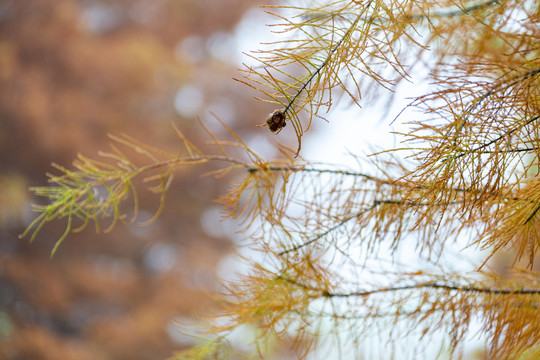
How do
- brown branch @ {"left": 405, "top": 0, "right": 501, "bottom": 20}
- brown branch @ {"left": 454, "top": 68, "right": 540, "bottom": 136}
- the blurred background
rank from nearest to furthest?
brown branch @ {"left": 454, "top": 68, "right": 540, "bottom": 136} < brown branch @ {"left": 405, "top": 0, "right": 501, "bottom": 20} < the blurred background

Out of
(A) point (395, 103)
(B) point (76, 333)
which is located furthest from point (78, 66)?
(A) point (395, 103)

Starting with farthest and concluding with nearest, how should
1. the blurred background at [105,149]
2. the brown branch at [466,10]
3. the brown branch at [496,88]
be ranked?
the blurred background at [105,149] < the brown branch at [466,10] < the brown branch at [496,88]

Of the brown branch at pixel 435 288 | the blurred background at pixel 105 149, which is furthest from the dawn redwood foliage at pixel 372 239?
the blurred background at pixel 105 149

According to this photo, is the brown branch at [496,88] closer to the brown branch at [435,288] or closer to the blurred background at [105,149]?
the brown branch at [435,288]

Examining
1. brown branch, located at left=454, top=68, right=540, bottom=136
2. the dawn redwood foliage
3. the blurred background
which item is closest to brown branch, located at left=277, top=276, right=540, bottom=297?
the dawn redwood foliage

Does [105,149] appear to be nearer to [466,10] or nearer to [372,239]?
[372,239]

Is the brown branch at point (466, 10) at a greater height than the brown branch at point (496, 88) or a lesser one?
greater

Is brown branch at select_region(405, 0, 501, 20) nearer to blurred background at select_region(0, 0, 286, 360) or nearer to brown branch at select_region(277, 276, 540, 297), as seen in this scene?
brown branch at select_region(277, 276, 540, 297)

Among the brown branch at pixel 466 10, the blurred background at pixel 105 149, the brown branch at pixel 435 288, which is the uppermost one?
the blurred background at pixel 105 149
